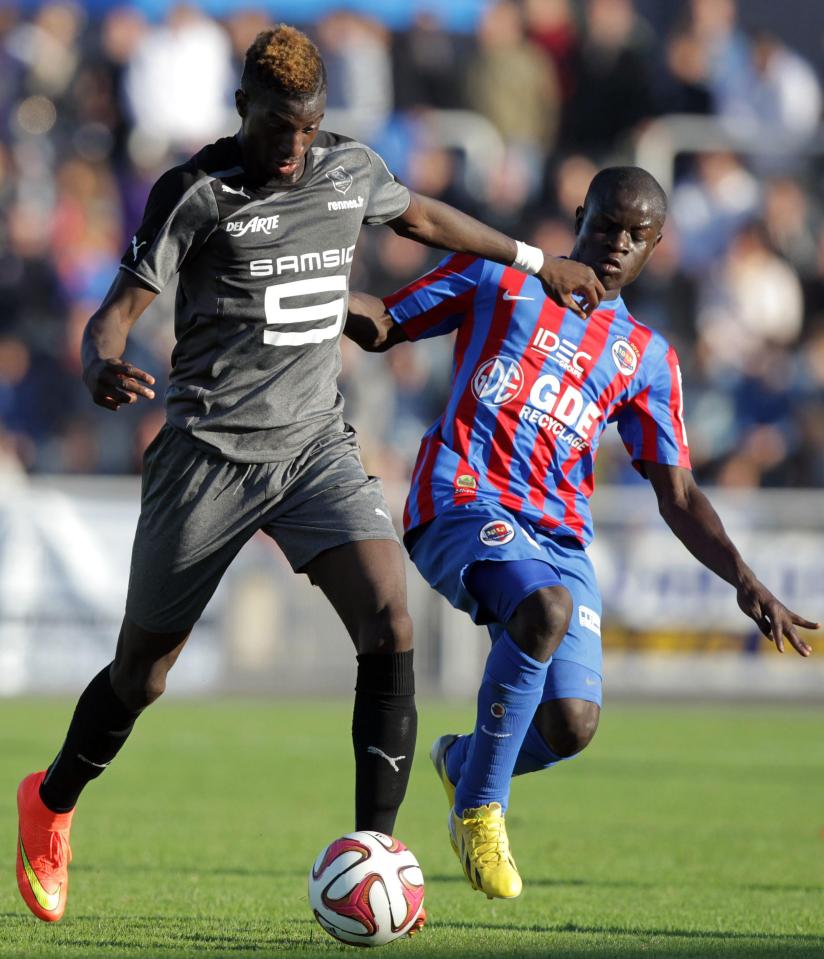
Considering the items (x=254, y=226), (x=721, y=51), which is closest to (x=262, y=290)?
(x=254, y=226)

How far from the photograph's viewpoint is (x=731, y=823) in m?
8.95

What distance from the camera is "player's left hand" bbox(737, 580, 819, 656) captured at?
19.3 ft

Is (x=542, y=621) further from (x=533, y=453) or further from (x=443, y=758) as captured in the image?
(x=443, y=758)

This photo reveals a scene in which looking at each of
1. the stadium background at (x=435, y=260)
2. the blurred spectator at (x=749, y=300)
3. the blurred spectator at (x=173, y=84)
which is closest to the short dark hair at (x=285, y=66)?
the stadium background at (x=435, y=260)

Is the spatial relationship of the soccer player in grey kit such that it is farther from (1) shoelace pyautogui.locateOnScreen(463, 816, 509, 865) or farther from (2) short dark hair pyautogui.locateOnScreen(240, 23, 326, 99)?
(1) shoelace pyautogui.locateOnScreen(463, 816, 509, 865)

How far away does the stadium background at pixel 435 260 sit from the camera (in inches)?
588

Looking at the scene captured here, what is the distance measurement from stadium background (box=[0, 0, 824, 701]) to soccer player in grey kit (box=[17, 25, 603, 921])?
9077mm

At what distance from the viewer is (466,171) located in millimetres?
17812

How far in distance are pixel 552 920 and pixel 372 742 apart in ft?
3.09

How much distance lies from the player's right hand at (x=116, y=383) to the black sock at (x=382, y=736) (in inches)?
46.9

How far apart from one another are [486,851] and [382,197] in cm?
222

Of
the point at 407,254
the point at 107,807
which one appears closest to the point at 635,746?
the point at 107,807

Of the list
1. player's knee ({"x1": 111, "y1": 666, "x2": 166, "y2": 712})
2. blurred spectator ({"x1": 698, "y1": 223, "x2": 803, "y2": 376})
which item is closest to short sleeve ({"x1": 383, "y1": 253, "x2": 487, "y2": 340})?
player's knee ({"x1": 111, "y1": 666, "x2": 166, "y2": 712})

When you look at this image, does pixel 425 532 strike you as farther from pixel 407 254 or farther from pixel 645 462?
pixel 407 254
